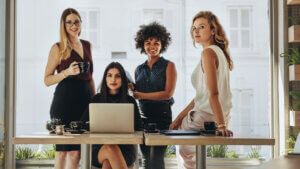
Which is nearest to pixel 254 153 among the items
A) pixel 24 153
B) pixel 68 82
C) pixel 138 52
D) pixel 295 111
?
pixel 295 111

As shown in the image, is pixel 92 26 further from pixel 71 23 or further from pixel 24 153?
pixel 24 153

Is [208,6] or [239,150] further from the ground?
[208,6]

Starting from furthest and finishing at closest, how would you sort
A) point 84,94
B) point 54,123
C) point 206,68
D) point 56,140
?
point 84,94 < point 206,68 < point 54,123 < point 56,140

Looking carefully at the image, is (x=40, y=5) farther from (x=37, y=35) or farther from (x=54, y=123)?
(x=54, y=123)

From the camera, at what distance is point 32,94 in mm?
4156

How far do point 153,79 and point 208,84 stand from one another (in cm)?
71

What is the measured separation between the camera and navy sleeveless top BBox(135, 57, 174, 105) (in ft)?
11.4

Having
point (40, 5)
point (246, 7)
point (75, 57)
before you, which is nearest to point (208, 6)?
point (246, 7)

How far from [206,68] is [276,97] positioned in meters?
1.31

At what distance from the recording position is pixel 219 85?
3285 millimetres

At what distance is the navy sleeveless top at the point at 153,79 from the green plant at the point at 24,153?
158 centimetres

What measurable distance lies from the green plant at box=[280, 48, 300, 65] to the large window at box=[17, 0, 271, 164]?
32 centimetres

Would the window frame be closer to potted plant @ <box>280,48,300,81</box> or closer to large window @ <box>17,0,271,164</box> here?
large window @ <box>17,0,271,164</box>

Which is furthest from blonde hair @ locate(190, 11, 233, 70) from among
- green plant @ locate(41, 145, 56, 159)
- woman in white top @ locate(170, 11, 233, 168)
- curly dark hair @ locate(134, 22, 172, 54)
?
green plant @ locate(41, 145, 56, 159)
